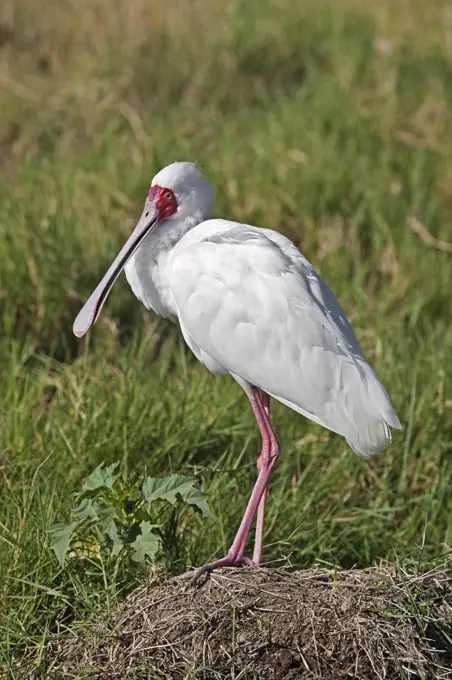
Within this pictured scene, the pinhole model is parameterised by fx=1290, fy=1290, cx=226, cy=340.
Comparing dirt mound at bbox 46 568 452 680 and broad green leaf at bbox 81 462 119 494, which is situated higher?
broad green leaf at bbox 81 462 119 494

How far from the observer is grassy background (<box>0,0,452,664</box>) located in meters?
5.01

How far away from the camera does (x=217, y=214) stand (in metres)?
7.34

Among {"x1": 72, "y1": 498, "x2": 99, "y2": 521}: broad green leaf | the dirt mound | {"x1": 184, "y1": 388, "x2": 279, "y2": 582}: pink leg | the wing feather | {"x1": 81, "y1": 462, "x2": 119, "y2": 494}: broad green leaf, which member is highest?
the wing feather

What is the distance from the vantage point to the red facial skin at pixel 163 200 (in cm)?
493

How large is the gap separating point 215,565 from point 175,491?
0.93ft

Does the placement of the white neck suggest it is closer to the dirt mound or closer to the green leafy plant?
the green leafy plant

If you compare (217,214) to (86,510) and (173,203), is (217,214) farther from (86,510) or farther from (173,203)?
(86,510)

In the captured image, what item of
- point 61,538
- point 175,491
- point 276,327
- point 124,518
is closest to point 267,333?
point 276,327

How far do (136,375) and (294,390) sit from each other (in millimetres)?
1216

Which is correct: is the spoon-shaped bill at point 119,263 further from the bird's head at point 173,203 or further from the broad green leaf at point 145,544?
the broad green leaf at point 145,544

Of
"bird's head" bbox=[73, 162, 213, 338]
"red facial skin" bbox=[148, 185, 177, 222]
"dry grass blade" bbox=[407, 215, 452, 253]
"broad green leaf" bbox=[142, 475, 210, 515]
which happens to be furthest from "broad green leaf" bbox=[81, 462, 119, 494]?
"dry grass blade" bbox=[407, 215, 452, 253]

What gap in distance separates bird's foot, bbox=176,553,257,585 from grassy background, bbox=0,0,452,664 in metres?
0.24

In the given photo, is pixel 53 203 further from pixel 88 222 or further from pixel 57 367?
pixel 57 367

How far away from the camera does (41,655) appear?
13.3 ft
